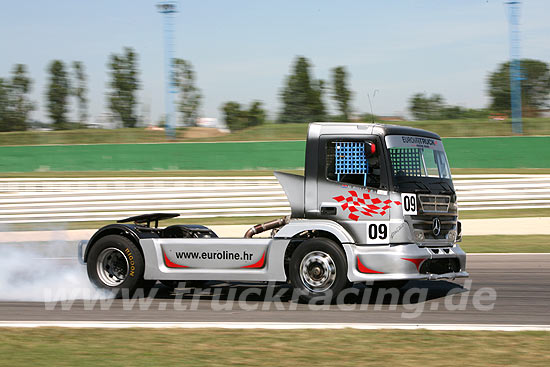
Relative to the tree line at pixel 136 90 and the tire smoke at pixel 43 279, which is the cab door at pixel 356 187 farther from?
the tree line at pixel 136 90

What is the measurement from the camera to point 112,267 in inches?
349

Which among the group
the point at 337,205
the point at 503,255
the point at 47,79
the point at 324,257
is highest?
the point at 47,79

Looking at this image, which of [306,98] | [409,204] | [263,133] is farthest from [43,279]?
[306,98]

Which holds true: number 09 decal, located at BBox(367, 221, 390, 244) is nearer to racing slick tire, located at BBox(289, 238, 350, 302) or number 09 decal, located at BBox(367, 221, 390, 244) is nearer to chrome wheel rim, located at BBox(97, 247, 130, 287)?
racing slick tire, located at BBox(289, 238, 350, 302)

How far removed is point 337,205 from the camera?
26.2 feet

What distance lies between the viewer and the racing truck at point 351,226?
7801 mm

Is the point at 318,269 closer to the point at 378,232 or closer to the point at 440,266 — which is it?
the point at 378,232

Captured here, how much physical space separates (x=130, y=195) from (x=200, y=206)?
199 cm

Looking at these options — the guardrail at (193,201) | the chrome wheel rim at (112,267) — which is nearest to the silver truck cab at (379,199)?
the chrome wheel rim at (112,267)

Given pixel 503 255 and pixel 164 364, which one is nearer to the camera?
pixel 164 364

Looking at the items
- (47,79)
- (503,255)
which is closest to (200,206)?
(503,255)

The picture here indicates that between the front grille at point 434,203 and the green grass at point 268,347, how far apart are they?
189cm

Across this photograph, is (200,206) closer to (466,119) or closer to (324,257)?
(324,257)

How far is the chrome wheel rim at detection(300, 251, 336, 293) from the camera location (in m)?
7.92
